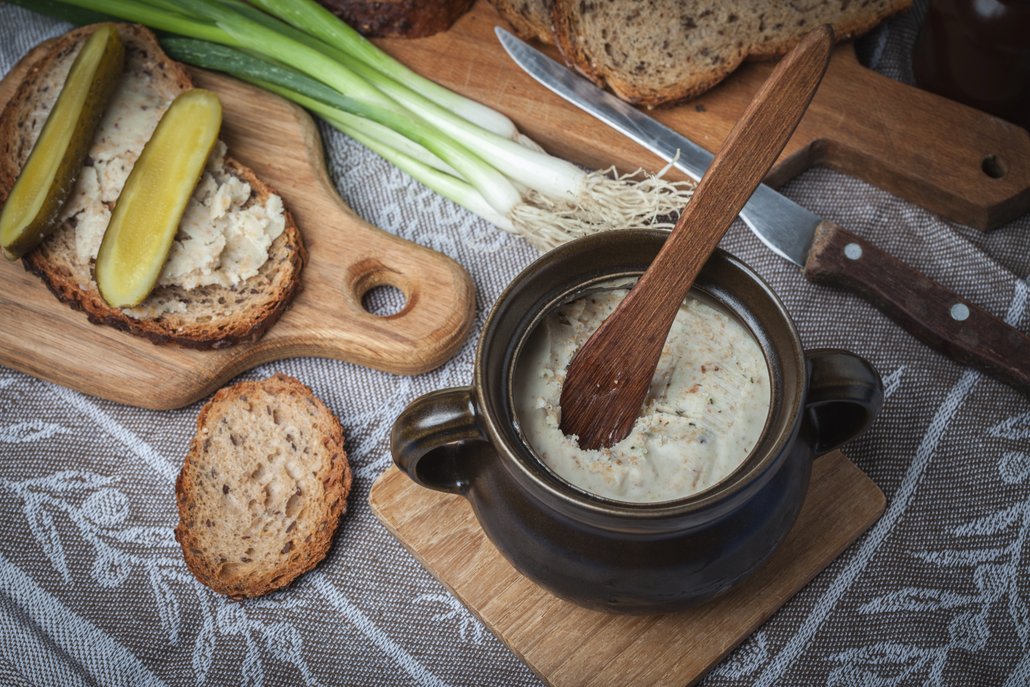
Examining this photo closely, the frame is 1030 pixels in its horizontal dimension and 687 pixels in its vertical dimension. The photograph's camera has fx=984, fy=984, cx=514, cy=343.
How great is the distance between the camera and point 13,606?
6.38 feet

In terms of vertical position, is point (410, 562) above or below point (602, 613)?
below

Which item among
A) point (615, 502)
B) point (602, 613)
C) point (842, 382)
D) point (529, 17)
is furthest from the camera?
point (529, 17)

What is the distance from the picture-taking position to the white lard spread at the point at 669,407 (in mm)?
1413

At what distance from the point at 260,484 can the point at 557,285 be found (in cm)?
77

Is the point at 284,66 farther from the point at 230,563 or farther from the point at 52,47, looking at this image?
the point at 230,563

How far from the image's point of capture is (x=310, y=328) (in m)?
2.07

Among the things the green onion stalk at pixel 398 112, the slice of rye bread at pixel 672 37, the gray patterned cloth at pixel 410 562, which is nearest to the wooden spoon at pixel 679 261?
the gray patterned cloth at pixel 410 562

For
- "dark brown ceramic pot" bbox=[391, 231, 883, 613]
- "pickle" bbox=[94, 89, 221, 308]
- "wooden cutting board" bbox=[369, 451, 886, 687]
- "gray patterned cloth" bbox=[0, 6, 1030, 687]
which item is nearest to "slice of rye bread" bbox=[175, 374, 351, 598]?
"gray patterned cloth" bbox=[0, 6, 1030, 687]

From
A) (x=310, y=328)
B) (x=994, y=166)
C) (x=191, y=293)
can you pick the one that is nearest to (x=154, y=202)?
(x=191, y=293)

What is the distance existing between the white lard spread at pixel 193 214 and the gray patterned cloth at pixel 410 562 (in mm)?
256

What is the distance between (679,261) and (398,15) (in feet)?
4.18

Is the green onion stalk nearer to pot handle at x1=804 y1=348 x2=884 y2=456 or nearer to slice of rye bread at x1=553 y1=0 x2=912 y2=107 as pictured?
slice of rye bread at x1=553 y1=0 x2=912 y2=107

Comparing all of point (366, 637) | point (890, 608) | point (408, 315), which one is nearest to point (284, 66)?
point (408, 315)

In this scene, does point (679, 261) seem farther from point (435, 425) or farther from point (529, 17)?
point (529, 17)
